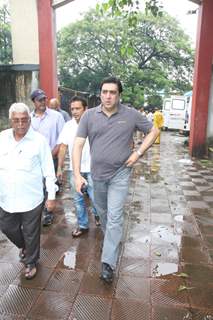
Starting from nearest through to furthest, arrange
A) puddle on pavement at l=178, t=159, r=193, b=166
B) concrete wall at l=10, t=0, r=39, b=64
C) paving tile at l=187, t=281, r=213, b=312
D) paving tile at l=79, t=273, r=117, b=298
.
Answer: paving tile at l=187, t=281, r=213, b=312 → paving tile at l=79, t=273, r=117, b=298 → concrete wall at l=10, t=0, r=39, b=64 → puddle on pavement at l=178, t=159, r=193, b=166

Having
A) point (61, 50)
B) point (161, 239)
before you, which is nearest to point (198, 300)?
point (161, 239)

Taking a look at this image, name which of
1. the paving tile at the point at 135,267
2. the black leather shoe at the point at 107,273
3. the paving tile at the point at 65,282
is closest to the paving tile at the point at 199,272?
the paving tile at the point at 135,267

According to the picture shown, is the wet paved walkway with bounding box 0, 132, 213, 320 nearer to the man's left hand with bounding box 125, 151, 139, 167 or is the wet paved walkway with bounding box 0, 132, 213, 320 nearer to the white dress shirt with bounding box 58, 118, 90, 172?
the white dress shirt with bounding box 58, 118, 90, 172

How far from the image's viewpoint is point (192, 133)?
35.8ft

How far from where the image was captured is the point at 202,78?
10.4 m

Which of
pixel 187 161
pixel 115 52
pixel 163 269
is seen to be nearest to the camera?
pixel 163 269

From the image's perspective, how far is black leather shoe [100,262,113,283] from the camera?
3.21 metres

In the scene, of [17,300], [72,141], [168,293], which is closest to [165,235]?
[168,293]

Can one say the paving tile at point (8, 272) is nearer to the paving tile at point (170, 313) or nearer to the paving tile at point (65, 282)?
the paving tile at point (65, 282)

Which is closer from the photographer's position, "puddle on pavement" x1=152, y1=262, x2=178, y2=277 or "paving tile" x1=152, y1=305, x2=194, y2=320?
"paving tile" x1=152, y1=305, x2=194, y2=320

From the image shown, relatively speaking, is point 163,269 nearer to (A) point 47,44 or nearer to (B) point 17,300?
(B) point 17,300

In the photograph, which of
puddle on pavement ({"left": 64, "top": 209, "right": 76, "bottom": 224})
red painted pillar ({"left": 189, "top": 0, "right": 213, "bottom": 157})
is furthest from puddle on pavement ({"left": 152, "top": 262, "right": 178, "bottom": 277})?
red painted pillar ({"left": 189, "top": 0, "right": 213, "bottom": 157})

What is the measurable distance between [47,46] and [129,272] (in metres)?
7.58

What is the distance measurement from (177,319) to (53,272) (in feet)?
4.35
